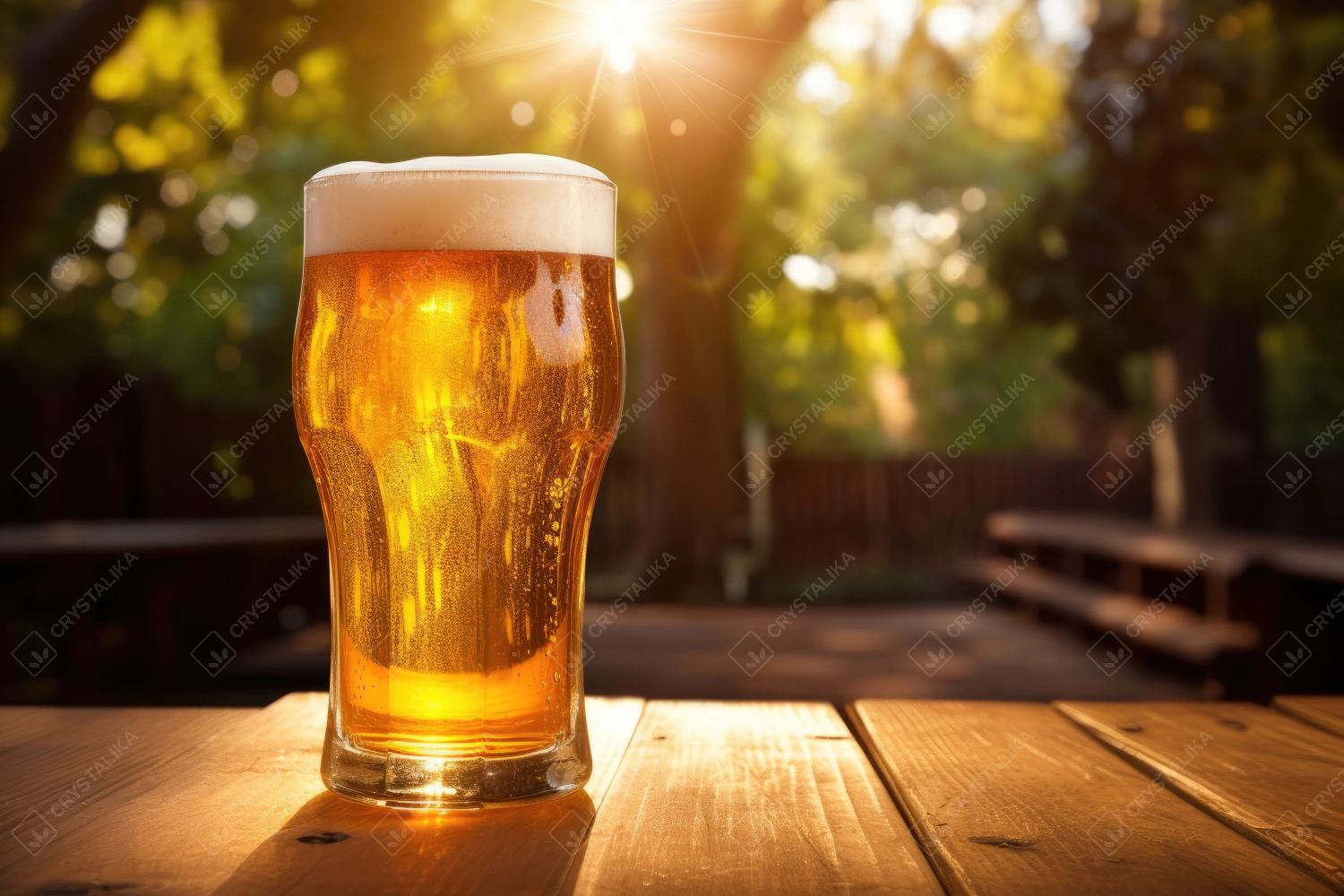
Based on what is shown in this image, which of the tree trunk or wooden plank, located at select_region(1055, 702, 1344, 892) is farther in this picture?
the tree trunk

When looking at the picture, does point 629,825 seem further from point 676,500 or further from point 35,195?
point 676,500

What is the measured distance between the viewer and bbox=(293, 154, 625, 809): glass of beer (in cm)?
101

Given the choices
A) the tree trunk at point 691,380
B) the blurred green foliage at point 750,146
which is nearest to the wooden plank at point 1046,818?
the blurred green foliage at point 750,146

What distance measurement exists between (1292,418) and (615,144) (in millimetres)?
20023

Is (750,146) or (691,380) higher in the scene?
(750,146)

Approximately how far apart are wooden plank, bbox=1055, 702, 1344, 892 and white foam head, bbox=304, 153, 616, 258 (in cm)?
69

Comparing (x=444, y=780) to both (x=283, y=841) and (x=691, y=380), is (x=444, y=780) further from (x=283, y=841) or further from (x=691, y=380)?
(x=691, y=380)

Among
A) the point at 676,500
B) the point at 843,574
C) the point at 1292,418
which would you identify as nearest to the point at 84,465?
the point at 676,500

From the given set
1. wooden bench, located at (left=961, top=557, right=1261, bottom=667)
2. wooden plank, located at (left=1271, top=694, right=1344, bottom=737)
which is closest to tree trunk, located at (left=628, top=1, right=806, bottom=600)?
wooden bench, located at (left=961, top=557, right=1261, bottom=667)

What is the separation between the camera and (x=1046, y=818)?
92 cm

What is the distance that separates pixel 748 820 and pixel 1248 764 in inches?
18.9

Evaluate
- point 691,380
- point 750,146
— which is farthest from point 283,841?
point 691,380

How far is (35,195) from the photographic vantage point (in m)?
6.81

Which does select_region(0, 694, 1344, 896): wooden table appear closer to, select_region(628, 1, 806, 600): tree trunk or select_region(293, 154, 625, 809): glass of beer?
select_region(293, 154, 625, 809): glass of beer
